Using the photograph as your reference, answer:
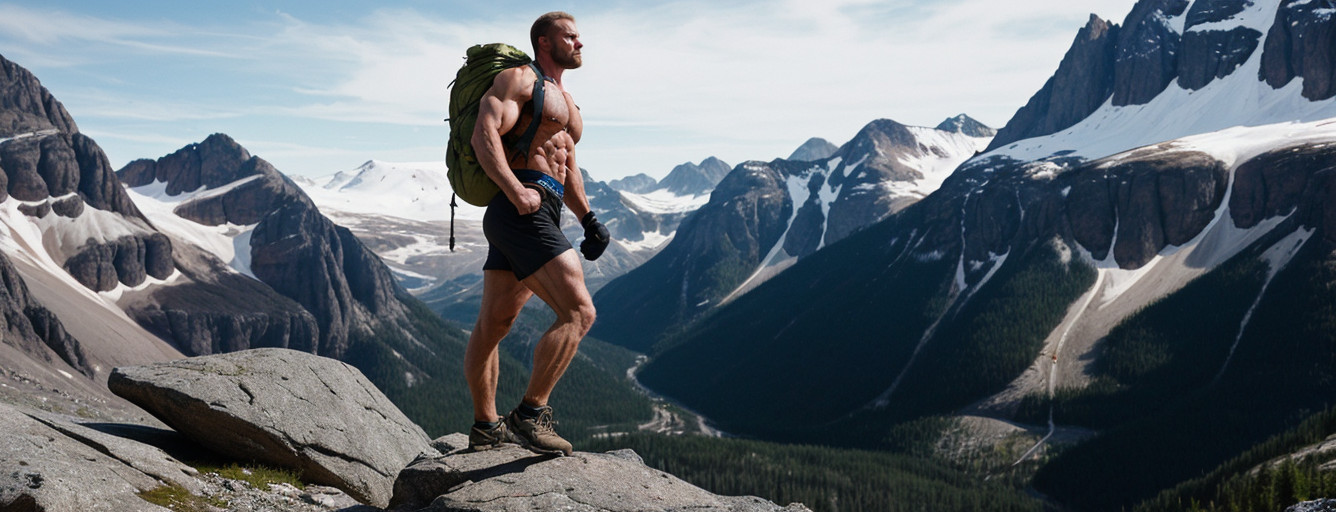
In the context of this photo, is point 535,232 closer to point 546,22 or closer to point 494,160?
point 494,160

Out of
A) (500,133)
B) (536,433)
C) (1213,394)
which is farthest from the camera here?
(1213,394)

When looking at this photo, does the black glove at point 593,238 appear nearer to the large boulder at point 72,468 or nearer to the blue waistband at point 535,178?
the blue waistband at point 535,178

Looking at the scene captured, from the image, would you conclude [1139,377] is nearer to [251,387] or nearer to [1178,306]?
[1178,306]

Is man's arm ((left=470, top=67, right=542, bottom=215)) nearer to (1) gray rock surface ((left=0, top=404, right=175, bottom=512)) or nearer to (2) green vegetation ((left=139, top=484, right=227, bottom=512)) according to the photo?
(2) green vegetation ((left=139, top=484, right=227, bottom=512))

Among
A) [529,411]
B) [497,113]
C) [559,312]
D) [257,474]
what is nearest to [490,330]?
A: [559,312]

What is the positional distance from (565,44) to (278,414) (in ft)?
34.7

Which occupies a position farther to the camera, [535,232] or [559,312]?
[559,312]

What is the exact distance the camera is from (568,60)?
1458 centimetres

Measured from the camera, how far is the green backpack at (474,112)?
13.9 meters

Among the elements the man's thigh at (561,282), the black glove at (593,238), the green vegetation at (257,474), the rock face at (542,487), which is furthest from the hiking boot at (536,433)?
the green vegetation at (257,474)

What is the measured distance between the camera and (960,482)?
505ft

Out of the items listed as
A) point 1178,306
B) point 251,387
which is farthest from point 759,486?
point 251,387

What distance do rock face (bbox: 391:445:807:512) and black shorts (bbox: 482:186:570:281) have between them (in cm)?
307

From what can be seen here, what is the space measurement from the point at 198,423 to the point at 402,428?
5.68 m
